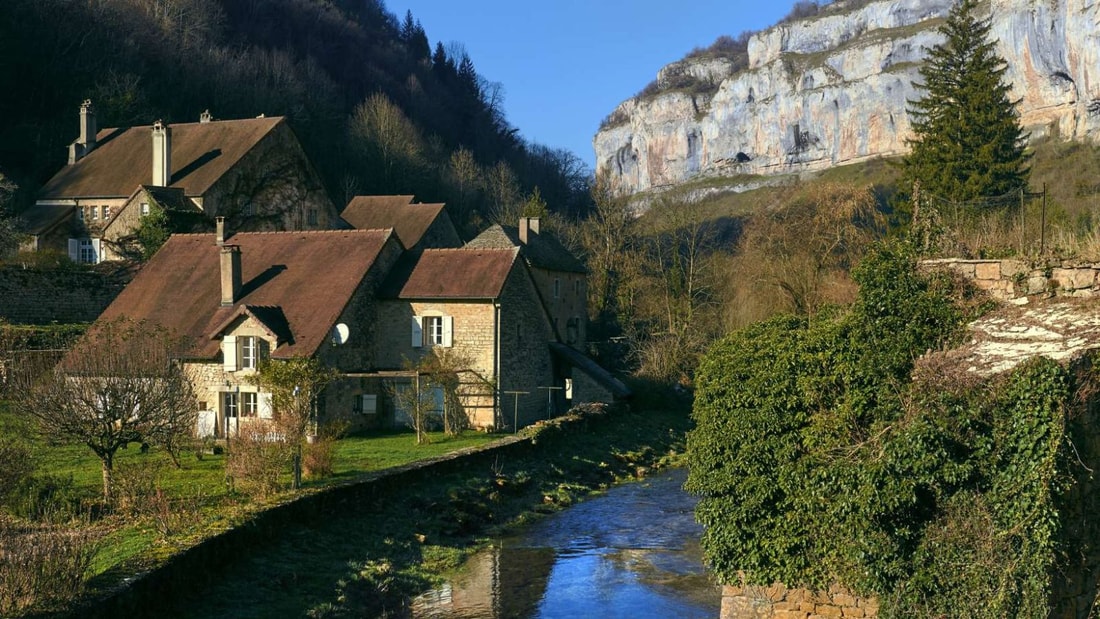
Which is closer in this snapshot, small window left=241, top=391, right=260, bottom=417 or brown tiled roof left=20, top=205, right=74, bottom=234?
small window left=241, top=391, right=260, bottom=417

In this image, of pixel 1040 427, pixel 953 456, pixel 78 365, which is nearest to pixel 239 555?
pixel 78 365

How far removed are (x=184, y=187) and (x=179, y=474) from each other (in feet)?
77.3

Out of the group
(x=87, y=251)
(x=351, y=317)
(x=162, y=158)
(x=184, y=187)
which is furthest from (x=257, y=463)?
(x=87, y=251)

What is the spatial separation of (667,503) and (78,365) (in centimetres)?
1346

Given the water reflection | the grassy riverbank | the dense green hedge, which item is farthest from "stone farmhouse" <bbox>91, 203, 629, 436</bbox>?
the dense green hedge

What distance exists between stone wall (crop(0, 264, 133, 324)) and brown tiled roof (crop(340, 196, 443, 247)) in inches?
458

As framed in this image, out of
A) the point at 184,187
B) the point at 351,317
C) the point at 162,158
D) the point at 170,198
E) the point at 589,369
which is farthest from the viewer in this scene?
the point at 162,158

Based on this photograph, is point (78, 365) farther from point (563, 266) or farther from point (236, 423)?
point (563, 266)

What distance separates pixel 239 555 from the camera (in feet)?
48.4

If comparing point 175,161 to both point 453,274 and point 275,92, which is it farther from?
point 275,92

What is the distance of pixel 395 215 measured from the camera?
4653 cm

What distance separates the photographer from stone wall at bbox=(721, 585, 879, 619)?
36.6 ft

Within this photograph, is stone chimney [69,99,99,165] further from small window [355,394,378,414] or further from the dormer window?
small window [355,394,378,414]

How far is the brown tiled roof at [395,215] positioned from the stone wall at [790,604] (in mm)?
32092
